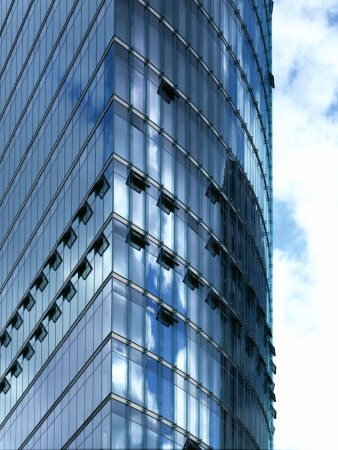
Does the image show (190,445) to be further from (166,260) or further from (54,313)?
(54,313)

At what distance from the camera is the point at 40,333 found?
7788 cm

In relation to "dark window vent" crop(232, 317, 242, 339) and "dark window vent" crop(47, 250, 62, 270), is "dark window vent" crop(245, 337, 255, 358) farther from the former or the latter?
"dark window vent" crop(47, 250, 62, 270)

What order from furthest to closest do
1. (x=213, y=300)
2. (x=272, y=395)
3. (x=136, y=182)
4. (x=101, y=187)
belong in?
(x=272, y=395)
(x=213, y=300)
(x=101, y=187)
(x=136, y=182)

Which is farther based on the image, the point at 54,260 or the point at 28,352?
the point at 28,352

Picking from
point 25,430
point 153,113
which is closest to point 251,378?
point 25,430

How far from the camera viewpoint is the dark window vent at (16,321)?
273 ft

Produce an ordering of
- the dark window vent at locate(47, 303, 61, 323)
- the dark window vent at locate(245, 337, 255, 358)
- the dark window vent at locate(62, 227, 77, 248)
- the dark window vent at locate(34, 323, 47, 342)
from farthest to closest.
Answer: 1. the dark window vent at locate(245, 337, 255, 358)
2. the dark window vent at locate(34, 323, 47, 342)
3. the dark window vent at locate(47, 303, 61, 323)
4. the dark window vent at locate(62, 227, 77, 248)

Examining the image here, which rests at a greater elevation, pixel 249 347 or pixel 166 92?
pixel 166 92

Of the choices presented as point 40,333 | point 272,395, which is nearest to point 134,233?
point 40,333

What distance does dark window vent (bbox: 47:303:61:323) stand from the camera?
245 feet

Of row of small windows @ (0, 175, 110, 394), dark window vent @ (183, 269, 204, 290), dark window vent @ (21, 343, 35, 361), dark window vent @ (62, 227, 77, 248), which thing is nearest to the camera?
row of small windows @ (0, 175, 110, 394)

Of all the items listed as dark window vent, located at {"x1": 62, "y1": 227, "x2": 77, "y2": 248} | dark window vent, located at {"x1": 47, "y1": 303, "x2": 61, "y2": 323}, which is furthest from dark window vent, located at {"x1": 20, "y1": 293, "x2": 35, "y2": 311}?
dark window vent, located at {"x1": 62, "y1": 227, "x2": 77, "y2": 248}

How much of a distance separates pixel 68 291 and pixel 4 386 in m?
14.3

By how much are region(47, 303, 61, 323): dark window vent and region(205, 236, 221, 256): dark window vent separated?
29.7ft
